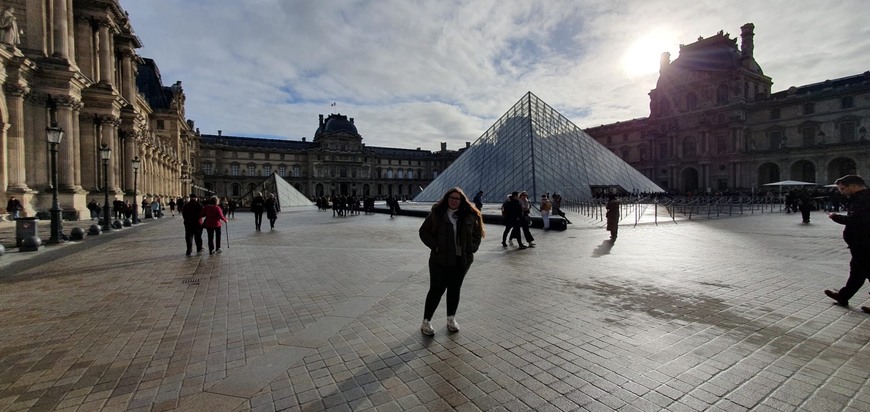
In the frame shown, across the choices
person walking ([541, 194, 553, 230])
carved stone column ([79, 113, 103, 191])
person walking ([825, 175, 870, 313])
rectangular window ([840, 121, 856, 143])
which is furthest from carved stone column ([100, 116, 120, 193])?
rectangular window ([840, 121, 856, 143])

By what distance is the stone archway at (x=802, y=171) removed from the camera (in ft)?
136

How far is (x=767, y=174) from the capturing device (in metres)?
44.3

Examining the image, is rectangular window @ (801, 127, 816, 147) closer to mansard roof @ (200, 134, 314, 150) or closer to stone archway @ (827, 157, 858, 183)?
stone archway @ (827, 157, 858, 183)

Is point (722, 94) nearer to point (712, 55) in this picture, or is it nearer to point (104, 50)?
point (712, 55)

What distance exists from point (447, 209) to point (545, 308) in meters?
1.70

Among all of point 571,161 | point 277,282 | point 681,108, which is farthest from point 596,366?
point 681,108

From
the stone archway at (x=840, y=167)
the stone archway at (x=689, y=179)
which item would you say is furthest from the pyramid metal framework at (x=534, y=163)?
the stone archway at (x=689, y=179)

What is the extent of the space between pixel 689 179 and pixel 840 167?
1407cm

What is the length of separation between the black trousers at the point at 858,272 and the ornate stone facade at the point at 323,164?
2549 inches

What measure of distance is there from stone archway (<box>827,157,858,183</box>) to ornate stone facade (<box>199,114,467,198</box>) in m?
55.1

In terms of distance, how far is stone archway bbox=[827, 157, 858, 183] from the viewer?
3784 cm

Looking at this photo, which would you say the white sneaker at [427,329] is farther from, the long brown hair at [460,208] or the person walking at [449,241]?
the long brown hair at [460,208]

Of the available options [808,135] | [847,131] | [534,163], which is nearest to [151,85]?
[534,163]

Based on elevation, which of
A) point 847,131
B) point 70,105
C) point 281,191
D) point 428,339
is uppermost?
point 847,131
